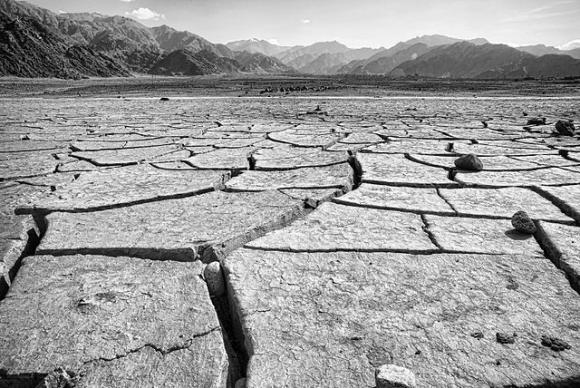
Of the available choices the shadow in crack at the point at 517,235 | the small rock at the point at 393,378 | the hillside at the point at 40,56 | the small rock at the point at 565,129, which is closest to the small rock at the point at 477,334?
the small rock at the point at 393,378

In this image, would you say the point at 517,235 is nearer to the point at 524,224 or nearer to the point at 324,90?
the point at 524,224

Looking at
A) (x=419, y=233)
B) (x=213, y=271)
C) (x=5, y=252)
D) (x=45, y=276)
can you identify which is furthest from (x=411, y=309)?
(x=5, y=252)

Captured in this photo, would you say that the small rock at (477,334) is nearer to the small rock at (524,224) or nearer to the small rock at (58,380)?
the small rock at (524,224)

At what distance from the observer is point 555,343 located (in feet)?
2.61

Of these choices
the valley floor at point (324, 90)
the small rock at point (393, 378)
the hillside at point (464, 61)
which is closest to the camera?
the small rock at point (393, 378)

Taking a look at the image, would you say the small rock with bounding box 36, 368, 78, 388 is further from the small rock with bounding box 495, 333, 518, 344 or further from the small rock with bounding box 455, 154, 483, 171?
the small rock with bounding box 455, 154, 483, 171

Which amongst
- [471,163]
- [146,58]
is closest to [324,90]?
[471,163]

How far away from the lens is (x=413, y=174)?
2.09 meters

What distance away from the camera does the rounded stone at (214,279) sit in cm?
105

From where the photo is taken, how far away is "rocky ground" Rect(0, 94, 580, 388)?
2.51 feet

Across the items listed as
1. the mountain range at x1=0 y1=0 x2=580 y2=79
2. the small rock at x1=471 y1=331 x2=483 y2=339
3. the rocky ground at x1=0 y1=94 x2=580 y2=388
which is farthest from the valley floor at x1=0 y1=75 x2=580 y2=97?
the mountain range at x1=0 y1=0 x2=580 y2=79

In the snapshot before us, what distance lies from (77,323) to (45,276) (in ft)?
0.90

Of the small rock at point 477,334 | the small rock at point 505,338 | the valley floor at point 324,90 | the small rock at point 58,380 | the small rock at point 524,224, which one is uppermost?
the small rock at point 524,224

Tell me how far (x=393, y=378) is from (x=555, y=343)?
1.35ft
